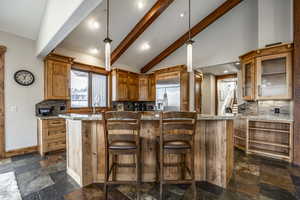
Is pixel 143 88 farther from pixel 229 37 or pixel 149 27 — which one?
pixel 229 37

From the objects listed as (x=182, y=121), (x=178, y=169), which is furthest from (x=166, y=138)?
(x=178, y=169)

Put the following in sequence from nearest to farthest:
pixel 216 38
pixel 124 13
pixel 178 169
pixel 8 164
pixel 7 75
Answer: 1. pixel 178 169
2. pixel 8 164
3. pixel 7 75
4. pixel 124 13
5. pixel 216 38

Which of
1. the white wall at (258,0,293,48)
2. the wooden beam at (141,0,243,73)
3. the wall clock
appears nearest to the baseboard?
the wall clock

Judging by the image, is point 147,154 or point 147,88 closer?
point 147,154

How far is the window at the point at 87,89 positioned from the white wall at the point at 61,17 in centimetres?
136

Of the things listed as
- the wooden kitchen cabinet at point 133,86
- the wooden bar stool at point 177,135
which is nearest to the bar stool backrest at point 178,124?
the wooden bar stool at point 177,135

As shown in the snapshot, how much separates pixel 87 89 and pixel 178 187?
4048 millimetres

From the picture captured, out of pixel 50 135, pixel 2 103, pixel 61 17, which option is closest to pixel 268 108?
pixel 61 17

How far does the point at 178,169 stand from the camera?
2.11 meters

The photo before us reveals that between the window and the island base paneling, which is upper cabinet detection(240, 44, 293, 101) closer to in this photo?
the island base paneling

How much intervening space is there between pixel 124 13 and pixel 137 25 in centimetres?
58

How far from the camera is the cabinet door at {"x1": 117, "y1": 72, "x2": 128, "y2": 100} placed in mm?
5121

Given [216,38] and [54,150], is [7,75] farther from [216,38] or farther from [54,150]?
[216,38]

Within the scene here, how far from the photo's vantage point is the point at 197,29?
477 cm
